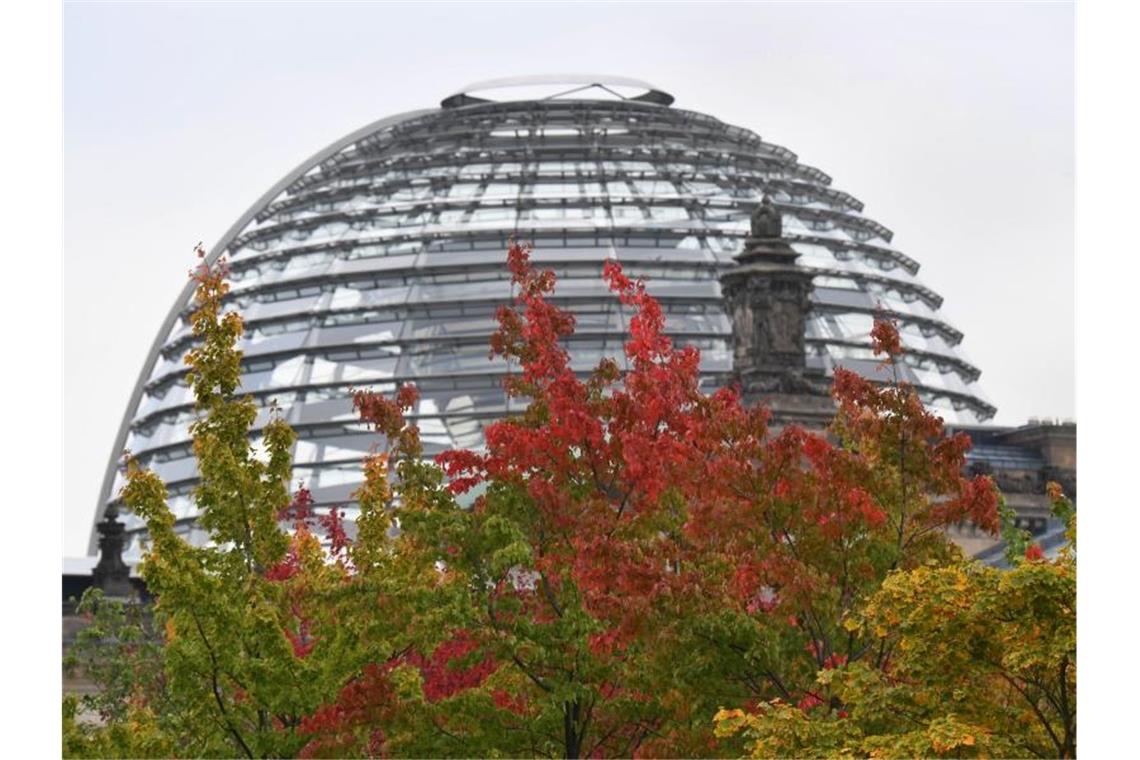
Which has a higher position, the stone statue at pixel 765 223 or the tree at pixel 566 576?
the stone statue at pixel 765 223

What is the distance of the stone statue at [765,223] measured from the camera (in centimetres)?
6019

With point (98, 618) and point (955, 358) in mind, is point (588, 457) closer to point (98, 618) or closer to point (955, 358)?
point (98, 618)

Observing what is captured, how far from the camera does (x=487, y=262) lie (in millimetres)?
80125

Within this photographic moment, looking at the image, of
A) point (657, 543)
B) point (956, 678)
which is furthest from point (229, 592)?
point (956, 678)

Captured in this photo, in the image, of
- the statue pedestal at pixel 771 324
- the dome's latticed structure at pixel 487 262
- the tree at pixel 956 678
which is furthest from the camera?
the dome's latticed structure at pixel 487 262

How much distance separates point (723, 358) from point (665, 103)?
20095mm

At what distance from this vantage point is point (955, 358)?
8238cm

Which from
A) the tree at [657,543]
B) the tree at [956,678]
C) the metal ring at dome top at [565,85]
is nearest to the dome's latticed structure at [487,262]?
the metal ring at dome top at [565,85]

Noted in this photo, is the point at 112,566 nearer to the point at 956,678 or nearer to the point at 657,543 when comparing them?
the point at 657,543

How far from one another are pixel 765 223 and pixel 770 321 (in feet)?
9.10

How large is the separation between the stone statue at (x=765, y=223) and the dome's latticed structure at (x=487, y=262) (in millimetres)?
13861

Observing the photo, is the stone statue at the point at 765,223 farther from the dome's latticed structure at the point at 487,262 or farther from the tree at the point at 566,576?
the tree at the point at 566,576

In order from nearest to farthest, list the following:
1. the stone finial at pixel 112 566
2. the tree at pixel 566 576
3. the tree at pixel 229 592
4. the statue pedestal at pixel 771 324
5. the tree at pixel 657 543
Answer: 1. the tree at pixel 229 592
2. the tree at pixel 566 576
3. the tree at pixel 657 543
4. the statue pedestal at pixel 771 324
5. the stone finial at pixel 112 566
